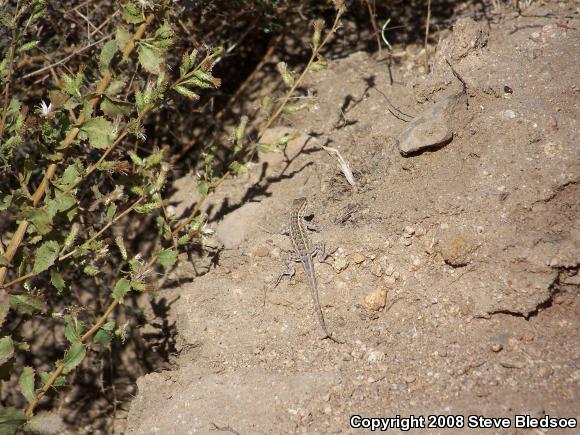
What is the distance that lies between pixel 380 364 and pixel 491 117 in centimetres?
182

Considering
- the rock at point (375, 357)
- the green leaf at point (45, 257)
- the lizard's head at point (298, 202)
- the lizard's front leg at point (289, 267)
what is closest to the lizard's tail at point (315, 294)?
the lizard's front leg at point (289, 267)

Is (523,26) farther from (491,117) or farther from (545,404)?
(545,404)

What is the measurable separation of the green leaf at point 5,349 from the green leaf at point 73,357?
0.29 meters

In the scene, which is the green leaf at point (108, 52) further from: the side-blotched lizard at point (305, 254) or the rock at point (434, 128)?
the rock at point (434, 128)

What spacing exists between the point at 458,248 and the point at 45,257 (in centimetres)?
245

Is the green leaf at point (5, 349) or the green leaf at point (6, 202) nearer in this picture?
the green leaf at point (5, 349)

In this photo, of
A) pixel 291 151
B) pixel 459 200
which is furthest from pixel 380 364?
pixel 291 151

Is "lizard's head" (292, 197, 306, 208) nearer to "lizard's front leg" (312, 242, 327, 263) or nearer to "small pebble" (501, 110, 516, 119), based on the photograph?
"lizard's front leg" (312, 242, 327, 263)

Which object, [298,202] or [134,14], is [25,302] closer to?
[134,14]

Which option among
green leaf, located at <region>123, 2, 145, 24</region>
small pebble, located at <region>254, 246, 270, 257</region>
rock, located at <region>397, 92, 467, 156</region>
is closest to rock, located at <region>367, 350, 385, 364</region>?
small pebble, located at <region>254, 246, 270, 257</region>

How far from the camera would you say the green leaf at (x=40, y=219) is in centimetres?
304

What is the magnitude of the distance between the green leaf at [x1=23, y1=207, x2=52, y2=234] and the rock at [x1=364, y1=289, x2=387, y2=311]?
2.01m

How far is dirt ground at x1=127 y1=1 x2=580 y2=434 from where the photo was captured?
3281 millimetres

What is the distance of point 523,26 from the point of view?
4.30m
